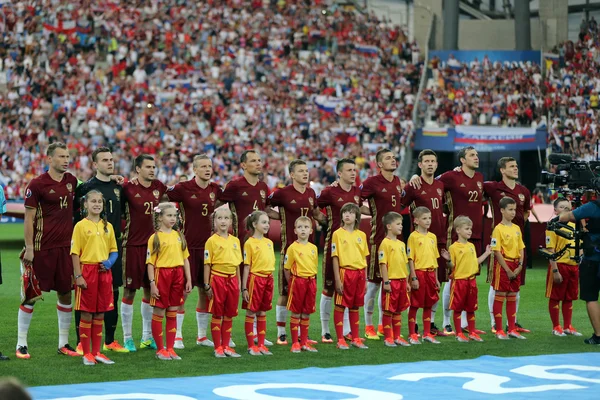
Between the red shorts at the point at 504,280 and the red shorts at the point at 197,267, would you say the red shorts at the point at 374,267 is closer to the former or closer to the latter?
the red shorts at the point at 504,280

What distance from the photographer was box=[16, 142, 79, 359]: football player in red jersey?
954 centimetres

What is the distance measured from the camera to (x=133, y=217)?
1011 centimetres

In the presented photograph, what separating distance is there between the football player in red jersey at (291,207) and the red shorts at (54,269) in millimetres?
2130

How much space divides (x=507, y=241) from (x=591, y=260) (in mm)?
1102

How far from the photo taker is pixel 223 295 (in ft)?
31.5

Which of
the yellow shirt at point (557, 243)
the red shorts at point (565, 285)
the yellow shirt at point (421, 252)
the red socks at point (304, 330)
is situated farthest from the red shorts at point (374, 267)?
the yellow shirt at point (557, 243)

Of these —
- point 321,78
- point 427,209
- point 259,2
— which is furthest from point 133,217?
point 259,2

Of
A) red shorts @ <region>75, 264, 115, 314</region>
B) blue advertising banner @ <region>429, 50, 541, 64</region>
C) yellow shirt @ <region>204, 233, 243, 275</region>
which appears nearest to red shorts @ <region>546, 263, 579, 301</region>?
yellow shirt @ <region>204, 233, 243, 275</region>

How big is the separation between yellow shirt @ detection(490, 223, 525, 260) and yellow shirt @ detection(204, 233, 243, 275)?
2987 mm

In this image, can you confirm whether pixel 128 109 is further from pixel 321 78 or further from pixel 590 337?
pixel 590 337

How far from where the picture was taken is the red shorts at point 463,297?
10.8m

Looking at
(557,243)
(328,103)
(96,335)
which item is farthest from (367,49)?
(96,335)

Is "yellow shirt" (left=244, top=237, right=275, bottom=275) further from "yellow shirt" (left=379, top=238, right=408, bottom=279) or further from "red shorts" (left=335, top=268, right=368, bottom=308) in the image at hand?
"yellow shirt" (left=379, top=238, right=408, bottom=279)

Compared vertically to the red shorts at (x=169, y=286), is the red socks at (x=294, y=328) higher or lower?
lower
